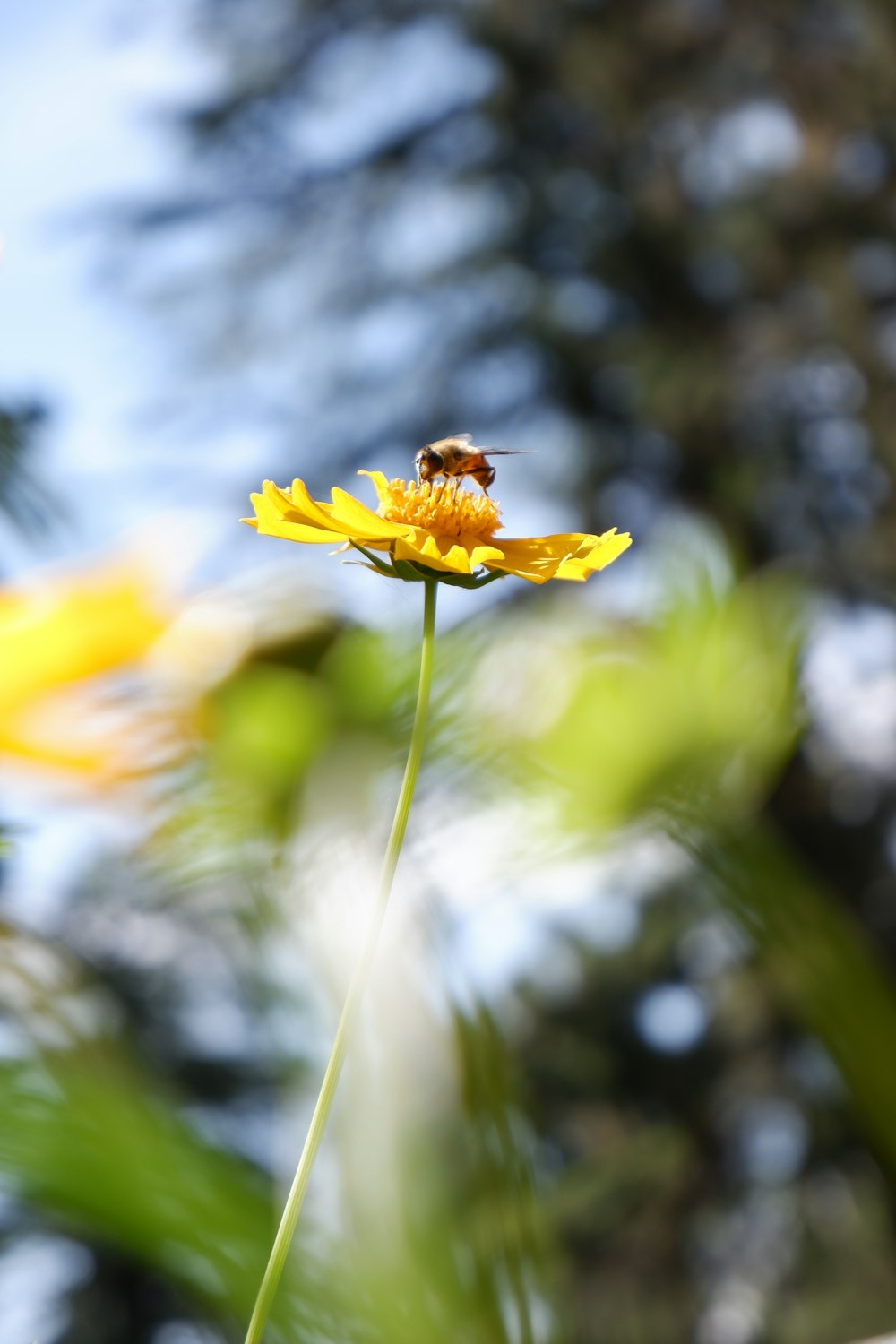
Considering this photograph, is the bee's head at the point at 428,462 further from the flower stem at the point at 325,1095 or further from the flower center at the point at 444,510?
the flower stem at the point at 325,1095

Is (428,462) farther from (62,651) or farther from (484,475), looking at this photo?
(62,651)

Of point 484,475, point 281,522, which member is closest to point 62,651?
point 281,522

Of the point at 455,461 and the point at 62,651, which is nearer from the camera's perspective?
the point at 62,651

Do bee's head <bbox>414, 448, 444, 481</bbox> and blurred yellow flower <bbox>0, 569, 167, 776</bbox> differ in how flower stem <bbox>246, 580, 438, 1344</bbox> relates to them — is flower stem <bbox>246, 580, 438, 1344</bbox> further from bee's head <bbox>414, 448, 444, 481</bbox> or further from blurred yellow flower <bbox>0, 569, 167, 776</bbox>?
bee's head <bbox>414, 448, 444, 481</bbox>

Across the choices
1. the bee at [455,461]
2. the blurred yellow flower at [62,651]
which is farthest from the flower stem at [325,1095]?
the bee at [455,461]

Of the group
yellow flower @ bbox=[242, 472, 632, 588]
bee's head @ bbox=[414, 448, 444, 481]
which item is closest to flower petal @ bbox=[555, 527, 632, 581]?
yellow flower @ bbox=[242, 472, 632, 588]

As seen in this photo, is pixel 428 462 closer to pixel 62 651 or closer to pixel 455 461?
pixel 455 461
